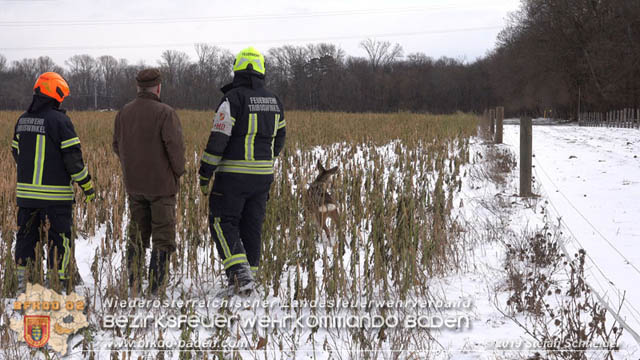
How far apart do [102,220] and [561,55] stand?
5142 centimetres

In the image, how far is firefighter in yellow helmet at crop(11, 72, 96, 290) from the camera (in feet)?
12.4

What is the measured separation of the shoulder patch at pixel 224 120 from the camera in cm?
375

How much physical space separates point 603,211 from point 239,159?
543cm

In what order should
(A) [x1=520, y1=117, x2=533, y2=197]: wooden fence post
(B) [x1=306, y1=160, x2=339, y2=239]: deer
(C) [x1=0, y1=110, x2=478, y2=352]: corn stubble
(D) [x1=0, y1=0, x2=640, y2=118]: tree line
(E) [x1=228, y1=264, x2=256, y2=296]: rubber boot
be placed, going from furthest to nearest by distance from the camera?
(D) [x1=0, y1=0, x2=640, y2=118]: tree line
(A) [x1=520, y1=117, x2=533, y2=197]: wooden fence post
(B) [x1=306, y1=160, x2=339, y2=239]: deer
(E) [x1=228, y1=264, x2=256, y2=296]: rubber boot
(C) [x1=0, y1=110, x2=478, y2=352]: corn stubble

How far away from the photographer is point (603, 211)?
6.97 m

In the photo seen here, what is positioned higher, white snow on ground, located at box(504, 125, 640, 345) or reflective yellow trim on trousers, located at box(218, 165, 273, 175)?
reflective yellow trim on trousers, located at box(218, 165, 273, 175)

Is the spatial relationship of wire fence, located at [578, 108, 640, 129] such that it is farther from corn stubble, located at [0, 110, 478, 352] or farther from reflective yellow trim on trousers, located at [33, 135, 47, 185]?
reflective yellow trim on trousers, located at [33, 135, 47, 185]

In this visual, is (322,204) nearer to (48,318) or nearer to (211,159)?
(211,159)

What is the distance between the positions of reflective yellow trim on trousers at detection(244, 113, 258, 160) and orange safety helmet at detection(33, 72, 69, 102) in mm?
1429

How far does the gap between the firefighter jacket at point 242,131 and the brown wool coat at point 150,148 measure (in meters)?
0.26

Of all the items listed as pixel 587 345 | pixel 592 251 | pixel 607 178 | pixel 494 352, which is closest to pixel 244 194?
pixel 494 352

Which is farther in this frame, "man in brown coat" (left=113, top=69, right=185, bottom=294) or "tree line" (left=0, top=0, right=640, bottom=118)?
"tree line" (left=0, top=0, right=640, bottom=118)

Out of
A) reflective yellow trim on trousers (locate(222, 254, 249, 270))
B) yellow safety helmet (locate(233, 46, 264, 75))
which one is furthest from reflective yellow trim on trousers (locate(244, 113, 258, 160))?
reflective yellow trim on trousers (locate(222, 254, 249, 270))

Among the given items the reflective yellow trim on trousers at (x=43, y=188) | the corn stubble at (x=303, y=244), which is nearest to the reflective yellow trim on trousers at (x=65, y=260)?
the corn stubble at (x=303, y=244)
